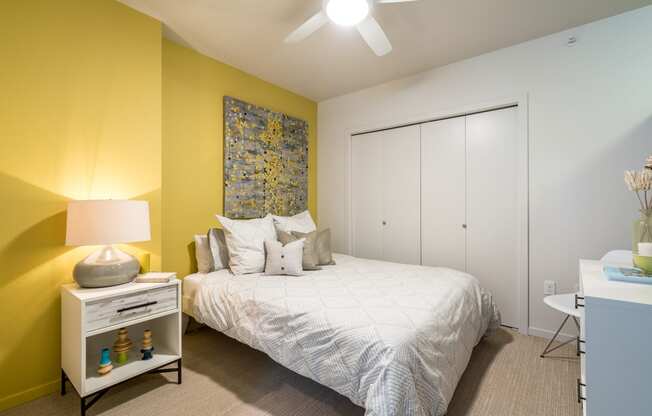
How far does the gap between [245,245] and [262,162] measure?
1128mm

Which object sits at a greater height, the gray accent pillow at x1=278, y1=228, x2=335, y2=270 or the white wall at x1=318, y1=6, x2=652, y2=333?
the white wall at x1=318, y1=6, x2=652, y2=333

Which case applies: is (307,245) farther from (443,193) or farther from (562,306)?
(562,306)

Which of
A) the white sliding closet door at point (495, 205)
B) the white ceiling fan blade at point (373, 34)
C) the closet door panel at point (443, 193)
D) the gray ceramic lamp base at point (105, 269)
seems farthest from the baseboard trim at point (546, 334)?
the gray ceramic lamp base at point (105, 269)

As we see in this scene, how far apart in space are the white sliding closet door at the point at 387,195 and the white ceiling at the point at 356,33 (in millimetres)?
772

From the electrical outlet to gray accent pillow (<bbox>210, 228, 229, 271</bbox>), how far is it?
2.76 meters

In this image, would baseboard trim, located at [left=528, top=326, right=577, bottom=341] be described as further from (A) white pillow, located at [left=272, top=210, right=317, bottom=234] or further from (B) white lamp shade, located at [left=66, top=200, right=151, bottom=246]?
(B) white lamp shade, located at [left=66, top=200, right=151, bottom=246]

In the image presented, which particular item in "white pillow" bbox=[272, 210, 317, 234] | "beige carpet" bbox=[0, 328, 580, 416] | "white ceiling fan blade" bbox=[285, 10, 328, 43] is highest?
"white ceiling fan blade" bbox=[285, 10, 328, 43]

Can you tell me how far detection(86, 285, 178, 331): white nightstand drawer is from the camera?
160cm

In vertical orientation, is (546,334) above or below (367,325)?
below

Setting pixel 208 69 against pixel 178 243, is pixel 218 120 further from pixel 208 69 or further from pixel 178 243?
pixel 178 243

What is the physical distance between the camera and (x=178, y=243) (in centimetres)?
258

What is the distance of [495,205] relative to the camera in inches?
108

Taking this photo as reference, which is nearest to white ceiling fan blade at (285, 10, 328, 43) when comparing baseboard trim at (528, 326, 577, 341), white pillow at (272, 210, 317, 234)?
white pillow at (272, 210, 317, 234)

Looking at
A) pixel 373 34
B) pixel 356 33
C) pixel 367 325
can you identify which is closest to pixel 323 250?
pixel 367 325
